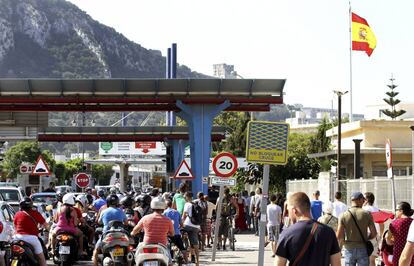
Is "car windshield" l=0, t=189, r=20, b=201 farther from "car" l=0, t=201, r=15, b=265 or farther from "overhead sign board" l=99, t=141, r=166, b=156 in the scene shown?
"overhead sign board" l=99, t=141, r=166, b=156

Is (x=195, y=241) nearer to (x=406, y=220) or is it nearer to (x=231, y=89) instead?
(x=406, y=220)

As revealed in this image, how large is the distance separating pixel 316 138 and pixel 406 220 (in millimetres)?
65837

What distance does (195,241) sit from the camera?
2306 centimetres

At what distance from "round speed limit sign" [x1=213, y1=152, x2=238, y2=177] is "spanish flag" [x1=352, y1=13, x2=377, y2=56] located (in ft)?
131

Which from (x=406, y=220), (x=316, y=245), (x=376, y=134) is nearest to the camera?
(x=316, y=245)

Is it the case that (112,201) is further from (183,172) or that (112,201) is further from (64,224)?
(183,172)

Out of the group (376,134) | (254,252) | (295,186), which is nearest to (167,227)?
(254,252)

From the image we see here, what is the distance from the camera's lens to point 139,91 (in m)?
38.7

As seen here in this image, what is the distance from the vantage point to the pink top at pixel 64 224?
70.6 ft

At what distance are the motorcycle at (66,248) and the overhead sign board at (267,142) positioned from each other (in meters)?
6.52

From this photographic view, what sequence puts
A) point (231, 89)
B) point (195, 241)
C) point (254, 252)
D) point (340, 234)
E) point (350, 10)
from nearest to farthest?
point (340, 234) → point (195, 241) → point (254, 252) → point (231, 89) → point (350, 10)

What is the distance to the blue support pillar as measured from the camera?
1576 inches

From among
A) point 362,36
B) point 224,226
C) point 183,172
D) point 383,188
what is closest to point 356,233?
point 383,188

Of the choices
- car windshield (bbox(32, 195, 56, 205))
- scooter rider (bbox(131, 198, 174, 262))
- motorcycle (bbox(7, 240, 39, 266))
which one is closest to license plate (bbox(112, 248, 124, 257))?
scooter rider (bbox(131, 198, 174, 262))
